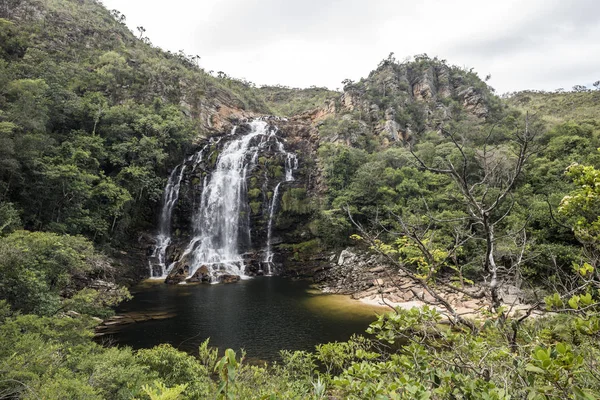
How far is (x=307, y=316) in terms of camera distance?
47.4 ft

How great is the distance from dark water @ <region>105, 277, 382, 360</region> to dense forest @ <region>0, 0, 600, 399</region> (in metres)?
1.16

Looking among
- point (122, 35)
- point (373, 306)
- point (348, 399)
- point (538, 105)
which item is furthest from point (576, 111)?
point (122, 35)

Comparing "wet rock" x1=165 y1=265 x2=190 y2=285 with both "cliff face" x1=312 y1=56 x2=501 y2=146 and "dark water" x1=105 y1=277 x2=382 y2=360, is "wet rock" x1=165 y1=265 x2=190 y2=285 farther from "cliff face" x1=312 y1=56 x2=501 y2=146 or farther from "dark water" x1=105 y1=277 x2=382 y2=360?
"cliff face" x1=312 y1=56 x2=501 y2=146

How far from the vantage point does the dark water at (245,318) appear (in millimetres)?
11492

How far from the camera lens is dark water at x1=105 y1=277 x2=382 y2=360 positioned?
37.7ft

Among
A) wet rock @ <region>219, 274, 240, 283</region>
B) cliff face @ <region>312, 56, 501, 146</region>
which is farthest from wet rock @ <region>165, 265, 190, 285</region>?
cliff face @ <region>312, 56, 501, 146</region>

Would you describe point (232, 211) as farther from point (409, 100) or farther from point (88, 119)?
point (409, 100)

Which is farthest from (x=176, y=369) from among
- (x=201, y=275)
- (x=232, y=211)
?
(x=232, y=211)

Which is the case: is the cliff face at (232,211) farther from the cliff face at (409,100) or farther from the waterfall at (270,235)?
the cliff face at (409,100)

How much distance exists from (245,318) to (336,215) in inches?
495

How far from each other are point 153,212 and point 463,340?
28.9m

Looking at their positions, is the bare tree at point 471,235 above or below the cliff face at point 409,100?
below

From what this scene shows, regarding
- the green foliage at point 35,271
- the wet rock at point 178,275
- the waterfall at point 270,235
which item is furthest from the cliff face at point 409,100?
the green foliage at point 35,271

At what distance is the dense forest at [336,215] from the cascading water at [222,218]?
1.89m
